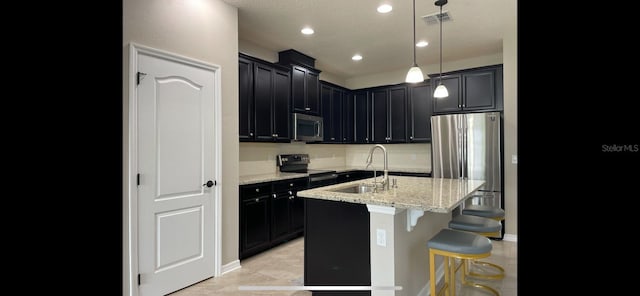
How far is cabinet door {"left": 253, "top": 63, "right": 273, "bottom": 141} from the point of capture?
11.6 ft

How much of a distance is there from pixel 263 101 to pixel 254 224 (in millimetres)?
1380

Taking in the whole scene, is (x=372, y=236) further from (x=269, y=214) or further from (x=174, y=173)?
(x=269, y=214)

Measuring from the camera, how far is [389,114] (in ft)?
16.8

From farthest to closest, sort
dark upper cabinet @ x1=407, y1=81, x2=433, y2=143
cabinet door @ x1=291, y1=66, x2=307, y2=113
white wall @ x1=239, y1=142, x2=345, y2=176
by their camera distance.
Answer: dark upper cabinet @ x1=407, y1=81, x2=433, y2=143, cabinet door @ x1=291, y1=66, x2=307, y2=113, white wall @ x1=239, y1=142, x2=345, y2=176

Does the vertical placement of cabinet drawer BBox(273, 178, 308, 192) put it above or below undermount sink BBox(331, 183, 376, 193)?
below

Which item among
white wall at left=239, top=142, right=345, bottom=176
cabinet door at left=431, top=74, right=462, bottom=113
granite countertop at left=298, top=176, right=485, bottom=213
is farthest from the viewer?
cabinet door at left=431, top=74, right=462, bottom=113

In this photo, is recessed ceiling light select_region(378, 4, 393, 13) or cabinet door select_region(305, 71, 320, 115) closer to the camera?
recessed ceiling light select_region(378, 4, 393, 13)

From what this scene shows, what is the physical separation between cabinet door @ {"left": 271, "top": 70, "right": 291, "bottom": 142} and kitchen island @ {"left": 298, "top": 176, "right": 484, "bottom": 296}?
5.46 ft

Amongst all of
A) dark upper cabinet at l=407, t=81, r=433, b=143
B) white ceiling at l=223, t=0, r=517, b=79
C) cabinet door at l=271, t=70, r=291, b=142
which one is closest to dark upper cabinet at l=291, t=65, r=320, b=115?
cabinet door at l=271, t=70, r=291, b=142

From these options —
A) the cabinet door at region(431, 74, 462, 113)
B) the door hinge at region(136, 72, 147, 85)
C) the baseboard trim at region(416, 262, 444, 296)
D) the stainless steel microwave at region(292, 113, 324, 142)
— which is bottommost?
the baseboard trim at region(416, 262, 444, 296)

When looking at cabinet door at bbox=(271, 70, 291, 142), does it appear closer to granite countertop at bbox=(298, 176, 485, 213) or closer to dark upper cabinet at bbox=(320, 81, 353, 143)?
dark upper cabinet at bbox=(320, 81, 353, 143)
